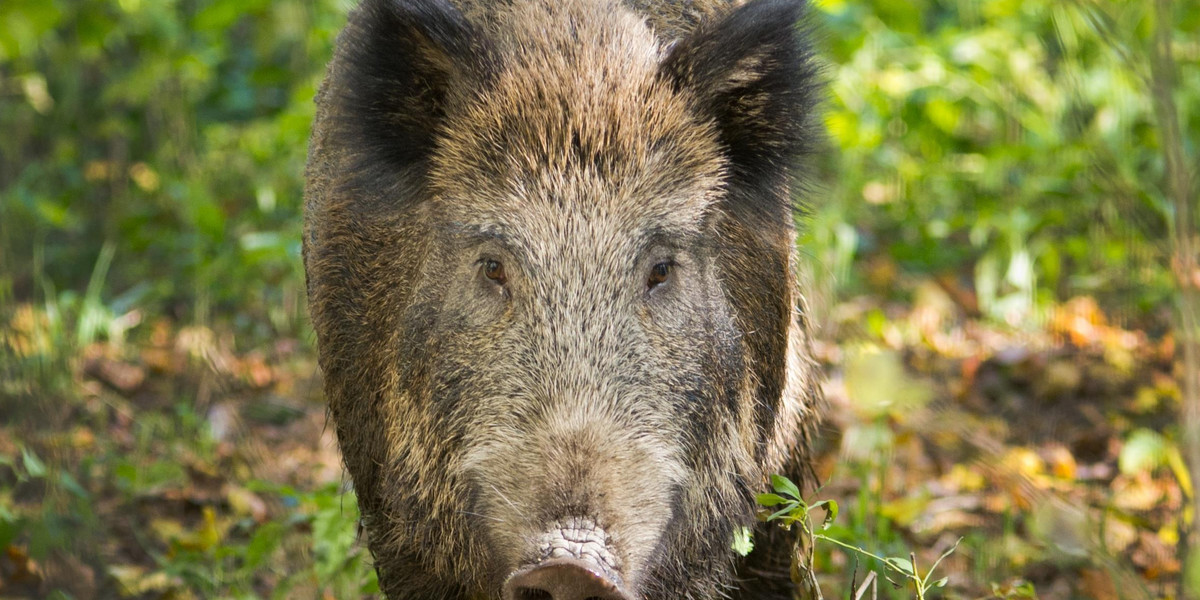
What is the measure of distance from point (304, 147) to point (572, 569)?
523 centimetres

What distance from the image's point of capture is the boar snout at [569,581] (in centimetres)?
237

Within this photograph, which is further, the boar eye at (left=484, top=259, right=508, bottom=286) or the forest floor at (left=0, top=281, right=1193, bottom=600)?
the forest floor at (left=0, top=281, right=1193, bottom=600)

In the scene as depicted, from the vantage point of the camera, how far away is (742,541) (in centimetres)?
314

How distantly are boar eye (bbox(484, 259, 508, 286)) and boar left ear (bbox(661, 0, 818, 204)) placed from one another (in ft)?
2.22

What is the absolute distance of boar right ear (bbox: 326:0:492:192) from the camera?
3195mm

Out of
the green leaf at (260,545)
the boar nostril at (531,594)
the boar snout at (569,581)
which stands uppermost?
the boar snout at (569,581)

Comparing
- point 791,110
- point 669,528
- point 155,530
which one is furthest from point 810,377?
point 155,530

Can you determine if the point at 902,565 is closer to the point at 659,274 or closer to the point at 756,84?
the point at 659,274

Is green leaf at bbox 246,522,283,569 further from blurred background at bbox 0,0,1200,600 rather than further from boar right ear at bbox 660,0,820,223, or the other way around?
boar right ear at bbox 660,0,820,223

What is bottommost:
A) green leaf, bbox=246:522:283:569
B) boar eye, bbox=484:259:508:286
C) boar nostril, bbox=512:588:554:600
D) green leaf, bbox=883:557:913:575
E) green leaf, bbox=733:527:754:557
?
green leaf, bbox=246:522:283:569

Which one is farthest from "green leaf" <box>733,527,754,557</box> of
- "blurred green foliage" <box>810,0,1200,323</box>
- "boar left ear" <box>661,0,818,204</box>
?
"blurred green foliage" <box>810,0,1200,323</box>

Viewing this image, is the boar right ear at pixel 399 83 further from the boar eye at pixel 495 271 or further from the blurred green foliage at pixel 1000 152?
the blurred green foliage at pixel 1000 152

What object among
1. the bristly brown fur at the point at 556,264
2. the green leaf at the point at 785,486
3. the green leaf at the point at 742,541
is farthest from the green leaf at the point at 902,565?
the bristly brown fur at the point at 556,264

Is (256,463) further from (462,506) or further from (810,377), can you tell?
(810,377)
